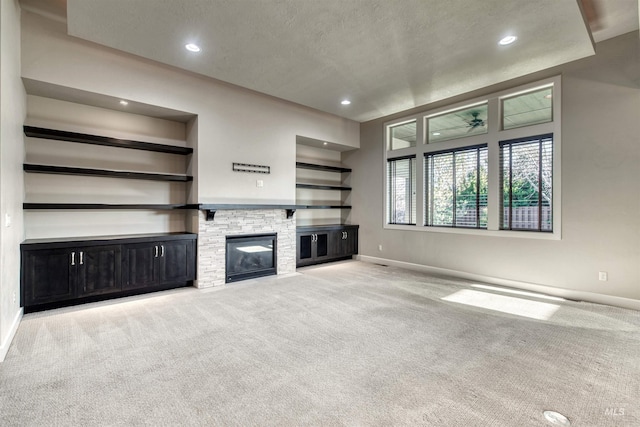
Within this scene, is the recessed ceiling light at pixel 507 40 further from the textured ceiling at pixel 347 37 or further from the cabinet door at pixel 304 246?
the cabinet door at pixel 304 246

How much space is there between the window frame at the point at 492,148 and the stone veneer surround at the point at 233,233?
2.25 metres

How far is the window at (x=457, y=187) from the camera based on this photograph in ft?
17.6

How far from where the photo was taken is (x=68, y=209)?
4.14 metres

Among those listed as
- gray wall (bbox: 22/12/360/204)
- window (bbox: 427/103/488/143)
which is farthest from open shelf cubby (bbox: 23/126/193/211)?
window (bbox: 427/103/488/143)

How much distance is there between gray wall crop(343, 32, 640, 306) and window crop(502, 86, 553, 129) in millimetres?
241

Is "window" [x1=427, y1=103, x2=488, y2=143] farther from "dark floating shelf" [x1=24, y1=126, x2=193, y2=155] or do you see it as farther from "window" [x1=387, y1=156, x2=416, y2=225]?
"dark floating shelf" [x1=24, y1=126, x2=193, y2=155]

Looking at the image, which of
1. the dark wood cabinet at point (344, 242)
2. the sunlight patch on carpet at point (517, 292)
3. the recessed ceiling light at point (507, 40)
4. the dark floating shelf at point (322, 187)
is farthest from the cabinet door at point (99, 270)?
the recessed ceiling light at point (507, 40)

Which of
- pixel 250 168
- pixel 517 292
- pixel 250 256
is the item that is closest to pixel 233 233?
pixel 250 256

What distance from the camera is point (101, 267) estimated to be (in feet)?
13.1

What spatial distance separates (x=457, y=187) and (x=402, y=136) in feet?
5.58

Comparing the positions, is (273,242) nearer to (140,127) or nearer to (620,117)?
(140,127)

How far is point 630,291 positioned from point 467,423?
374 centimetres

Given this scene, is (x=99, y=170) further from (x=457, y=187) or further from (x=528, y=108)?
(x=528, y=108)

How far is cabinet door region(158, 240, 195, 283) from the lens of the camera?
4.53 metres
